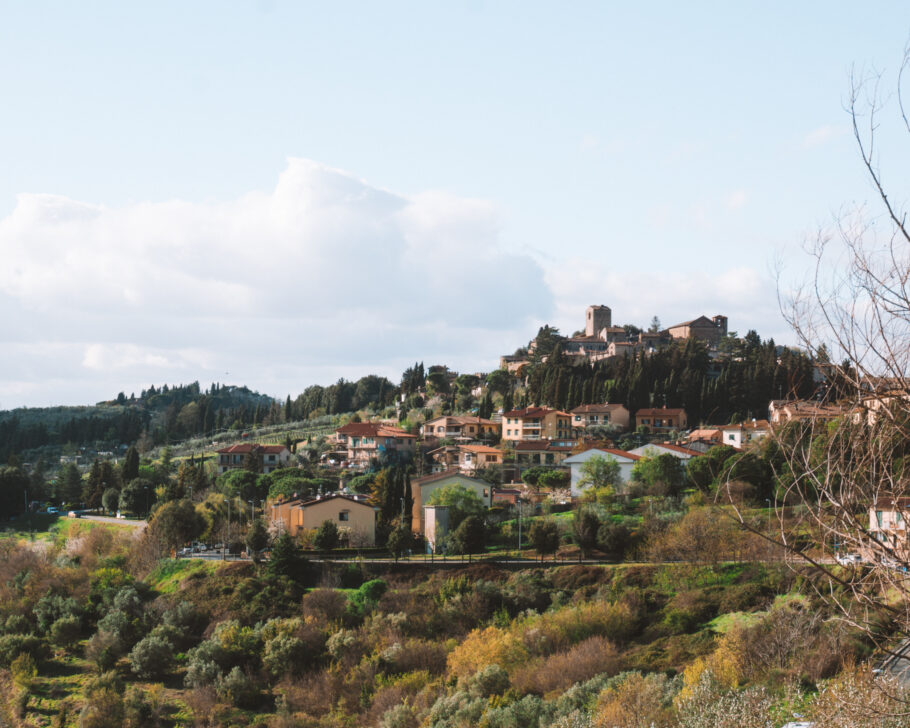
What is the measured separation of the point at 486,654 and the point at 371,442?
41.0 metres

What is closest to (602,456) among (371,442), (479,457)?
(479,457)

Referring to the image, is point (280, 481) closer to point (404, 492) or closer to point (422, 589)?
point (404, 492)

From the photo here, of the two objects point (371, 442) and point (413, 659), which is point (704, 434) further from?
point (413, 659)

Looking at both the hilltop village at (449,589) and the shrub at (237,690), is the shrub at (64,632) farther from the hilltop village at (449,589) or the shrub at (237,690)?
the shrub at (237,690)

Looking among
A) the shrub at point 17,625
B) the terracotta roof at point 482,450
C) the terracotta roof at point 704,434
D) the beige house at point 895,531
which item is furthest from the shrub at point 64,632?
the terracotta roof at point 704,434

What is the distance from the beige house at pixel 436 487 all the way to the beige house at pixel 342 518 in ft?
13.0

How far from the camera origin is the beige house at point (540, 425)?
67.8 meters

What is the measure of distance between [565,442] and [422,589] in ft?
105

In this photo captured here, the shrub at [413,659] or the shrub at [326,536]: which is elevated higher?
the shrub at [326,536]

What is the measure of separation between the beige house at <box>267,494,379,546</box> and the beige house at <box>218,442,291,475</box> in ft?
70.8

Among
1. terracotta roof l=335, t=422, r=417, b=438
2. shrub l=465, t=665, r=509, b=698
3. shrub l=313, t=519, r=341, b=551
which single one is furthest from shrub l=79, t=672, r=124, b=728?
terracotta roof l=335, t=422, r=417, b=438

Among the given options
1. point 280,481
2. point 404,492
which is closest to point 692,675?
point 404,492

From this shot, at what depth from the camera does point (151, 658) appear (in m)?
31.5

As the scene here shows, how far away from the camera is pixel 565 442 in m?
64.7
